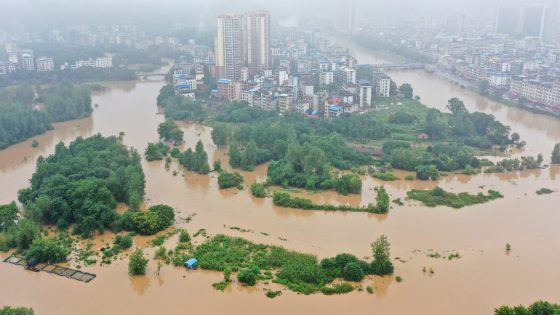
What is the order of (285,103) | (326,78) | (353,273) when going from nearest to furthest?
(353,273) → (285,103) → (326,78)

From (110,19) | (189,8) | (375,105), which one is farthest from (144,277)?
(189,8)

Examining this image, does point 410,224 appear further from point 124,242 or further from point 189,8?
point 189,8

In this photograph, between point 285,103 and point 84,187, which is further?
point 285,103

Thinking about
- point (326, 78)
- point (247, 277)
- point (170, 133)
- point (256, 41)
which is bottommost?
point (247, 277)

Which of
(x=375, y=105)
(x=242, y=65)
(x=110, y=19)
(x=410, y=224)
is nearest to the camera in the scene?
(x=410, y=224)

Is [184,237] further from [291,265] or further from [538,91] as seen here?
[538,91]

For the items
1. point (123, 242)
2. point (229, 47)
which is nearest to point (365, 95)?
point (229, 47)

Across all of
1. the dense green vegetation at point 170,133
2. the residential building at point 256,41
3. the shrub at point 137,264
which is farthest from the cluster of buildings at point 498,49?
the shrub at point 137,264

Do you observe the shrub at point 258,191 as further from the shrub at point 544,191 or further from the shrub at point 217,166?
the shrub at point 544,191
